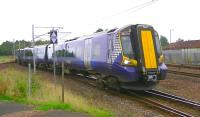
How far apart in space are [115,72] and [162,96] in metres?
2.30

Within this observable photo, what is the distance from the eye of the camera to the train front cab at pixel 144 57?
1759 centimetres

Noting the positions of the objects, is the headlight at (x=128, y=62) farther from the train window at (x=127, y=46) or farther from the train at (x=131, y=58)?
the train window at (x=127, y=46)

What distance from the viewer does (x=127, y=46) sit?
18094mm

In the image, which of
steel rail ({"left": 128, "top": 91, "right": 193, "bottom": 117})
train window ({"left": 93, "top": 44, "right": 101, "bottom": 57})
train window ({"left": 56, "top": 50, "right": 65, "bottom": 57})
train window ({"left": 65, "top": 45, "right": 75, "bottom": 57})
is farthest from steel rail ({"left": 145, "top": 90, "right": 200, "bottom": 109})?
train window ({"left": 56, "top": 50, "right": 65, "bottom": 57})

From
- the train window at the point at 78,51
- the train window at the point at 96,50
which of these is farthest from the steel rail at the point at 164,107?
the train window at the point at 78,51

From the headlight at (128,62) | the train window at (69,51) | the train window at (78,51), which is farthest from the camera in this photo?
the train window at (69,51)

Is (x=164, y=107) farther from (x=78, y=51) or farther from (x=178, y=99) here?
(x=78, y=51)

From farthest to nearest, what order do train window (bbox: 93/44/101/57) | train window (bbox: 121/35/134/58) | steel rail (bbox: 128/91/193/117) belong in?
train window (bbox: 93/44/101/57) → train window (bbox: 121/35/134/58) → steel rail (bbox: 128/91/193/117)

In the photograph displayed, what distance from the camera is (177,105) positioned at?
15.4m

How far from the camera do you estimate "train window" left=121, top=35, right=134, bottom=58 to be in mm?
17938

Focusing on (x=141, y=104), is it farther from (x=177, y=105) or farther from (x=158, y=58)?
(x=158, y=58)

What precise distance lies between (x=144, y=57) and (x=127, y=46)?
3.08 feet

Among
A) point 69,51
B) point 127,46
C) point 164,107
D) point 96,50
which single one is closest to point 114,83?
point 127,46

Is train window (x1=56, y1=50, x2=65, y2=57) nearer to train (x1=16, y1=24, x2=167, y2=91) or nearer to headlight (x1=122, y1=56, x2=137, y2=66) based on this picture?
train (x1=16, y1=24, x2=167, y2=91)
